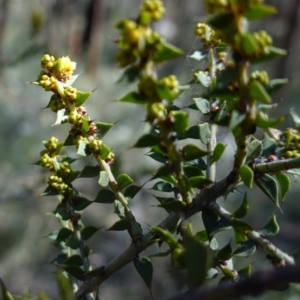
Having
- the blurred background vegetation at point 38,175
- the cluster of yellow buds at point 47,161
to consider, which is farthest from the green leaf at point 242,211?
the blurred background vegetation at point 38,175

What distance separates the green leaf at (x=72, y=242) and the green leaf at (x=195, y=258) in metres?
0.26

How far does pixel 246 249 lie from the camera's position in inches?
18.1

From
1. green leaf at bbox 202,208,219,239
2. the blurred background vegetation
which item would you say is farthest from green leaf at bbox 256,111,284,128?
the blurred background vegetation

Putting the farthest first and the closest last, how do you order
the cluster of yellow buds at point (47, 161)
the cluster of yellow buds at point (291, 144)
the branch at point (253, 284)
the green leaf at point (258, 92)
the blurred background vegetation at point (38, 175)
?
the blurred background vegetation at point (38, 175) < the cluster of yellow buds at point (47, 161) < the cluster of yellow buds at point (291, 144) < the green leaf at point (258, 92) < the branch at point (253, 284)

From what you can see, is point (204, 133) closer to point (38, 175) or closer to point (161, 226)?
point (161, 226)

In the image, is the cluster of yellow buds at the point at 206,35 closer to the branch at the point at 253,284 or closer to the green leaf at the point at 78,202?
the green leaf at the point at 78,202

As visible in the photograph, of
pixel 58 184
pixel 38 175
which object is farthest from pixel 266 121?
pixel 38 175

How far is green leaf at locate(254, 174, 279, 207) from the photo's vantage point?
465 millimetres

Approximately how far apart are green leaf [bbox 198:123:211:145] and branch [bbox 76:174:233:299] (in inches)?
2.9

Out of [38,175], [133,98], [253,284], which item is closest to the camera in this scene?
[253,284]

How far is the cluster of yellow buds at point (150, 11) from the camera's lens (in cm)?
34

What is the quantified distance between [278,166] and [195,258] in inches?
5.7

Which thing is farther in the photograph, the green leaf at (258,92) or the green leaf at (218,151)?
the green leaf at (218,151)

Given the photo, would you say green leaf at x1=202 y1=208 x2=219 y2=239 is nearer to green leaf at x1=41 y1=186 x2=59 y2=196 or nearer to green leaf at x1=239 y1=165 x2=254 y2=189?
green leaf at x1=239 y1=165 x2=254 y2=189
